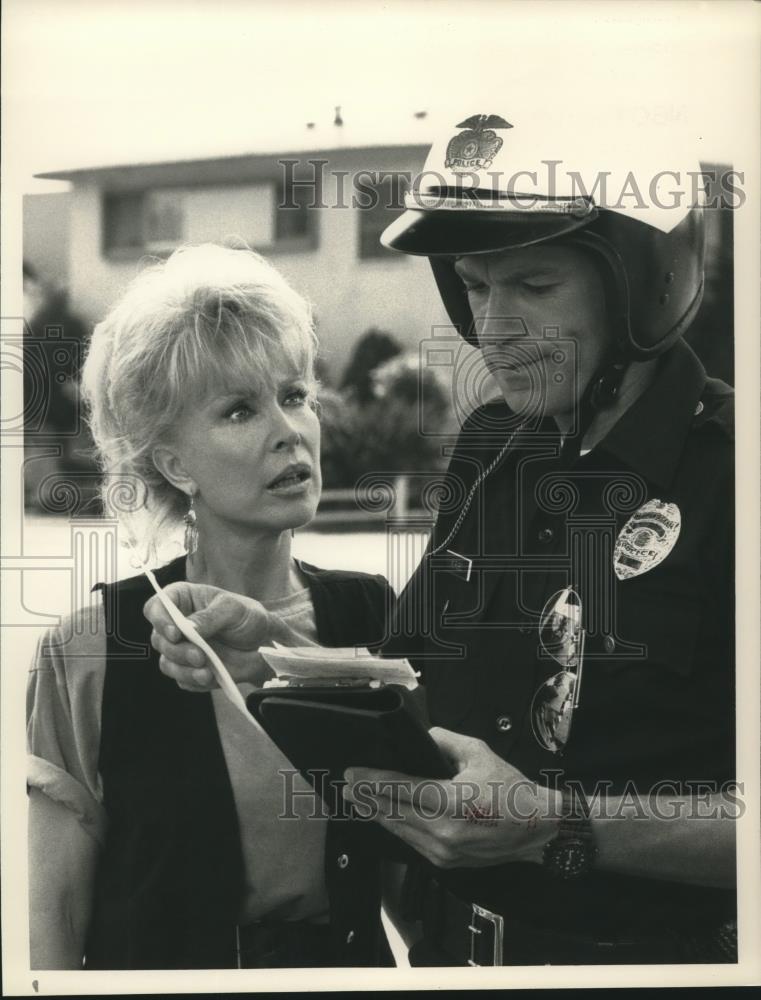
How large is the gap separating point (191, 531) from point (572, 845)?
50.9 inches

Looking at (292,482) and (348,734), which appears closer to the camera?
(348,734)

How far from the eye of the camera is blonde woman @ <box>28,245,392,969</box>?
289cm

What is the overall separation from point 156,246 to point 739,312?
157 cm

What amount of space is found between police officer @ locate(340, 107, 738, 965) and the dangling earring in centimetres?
58

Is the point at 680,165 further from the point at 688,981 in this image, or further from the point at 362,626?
the point at 688,981

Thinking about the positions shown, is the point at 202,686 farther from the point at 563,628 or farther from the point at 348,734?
the point at 563,628

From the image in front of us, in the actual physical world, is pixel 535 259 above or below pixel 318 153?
below

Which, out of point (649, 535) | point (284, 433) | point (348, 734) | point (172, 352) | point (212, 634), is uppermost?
point (172, 352)

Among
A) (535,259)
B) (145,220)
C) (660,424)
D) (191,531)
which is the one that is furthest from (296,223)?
(660,424)

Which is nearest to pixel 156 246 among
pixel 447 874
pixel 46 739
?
pixel 46 739

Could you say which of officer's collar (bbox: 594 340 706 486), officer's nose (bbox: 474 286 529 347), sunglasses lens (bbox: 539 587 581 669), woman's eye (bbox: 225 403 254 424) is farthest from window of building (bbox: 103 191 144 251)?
sunglasses lens (bbox: 539 587 581 669)

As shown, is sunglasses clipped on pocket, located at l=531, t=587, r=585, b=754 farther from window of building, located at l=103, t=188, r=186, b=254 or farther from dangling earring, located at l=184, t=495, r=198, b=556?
window of building, located at l=103, t=188, r=186, b=254

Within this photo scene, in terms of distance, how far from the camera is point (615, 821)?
2.88 metres

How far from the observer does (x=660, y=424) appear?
2.89 metres
